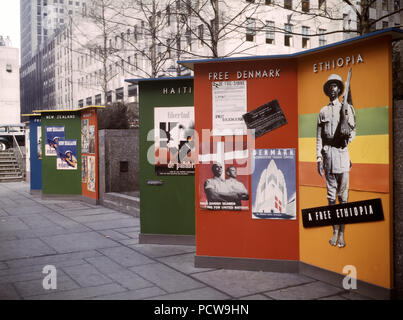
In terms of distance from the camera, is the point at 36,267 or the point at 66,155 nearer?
the point at 36,267

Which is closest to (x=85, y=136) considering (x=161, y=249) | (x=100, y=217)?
(x=100, y=217)

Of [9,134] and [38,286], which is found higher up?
[9,134]

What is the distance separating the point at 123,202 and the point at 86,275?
5.41 m

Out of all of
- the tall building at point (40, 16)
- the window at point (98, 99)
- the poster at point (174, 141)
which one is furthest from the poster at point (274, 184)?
the tall building at point (40, 16)

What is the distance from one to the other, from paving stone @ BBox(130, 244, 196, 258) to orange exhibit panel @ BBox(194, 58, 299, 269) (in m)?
1.01

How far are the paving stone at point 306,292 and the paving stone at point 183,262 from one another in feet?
4.32

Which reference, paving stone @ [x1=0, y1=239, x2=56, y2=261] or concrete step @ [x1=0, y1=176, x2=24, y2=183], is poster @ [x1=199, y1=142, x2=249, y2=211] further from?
concrete step @ [x1=0, y1=176, x2=24, y2=183]

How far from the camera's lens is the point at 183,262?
6633mm

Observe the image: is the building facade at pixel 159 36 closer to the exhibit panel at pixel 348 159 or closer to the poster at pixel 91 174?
the exhibit panel at pixel 348 159

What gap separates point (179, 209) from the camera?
7820mm

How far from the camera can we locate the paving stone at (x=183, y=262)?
619cm

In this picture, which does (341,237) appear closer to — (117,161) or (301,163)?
(301,163)

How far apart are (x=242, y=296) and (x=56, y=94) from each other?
9505 centimetres

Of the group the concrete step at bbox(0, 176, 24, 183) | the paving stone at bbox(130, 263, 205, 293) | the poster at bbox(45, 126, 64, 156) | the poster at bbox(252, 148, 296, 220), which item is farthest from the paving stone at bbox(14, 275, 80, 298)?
the concrete step at bbox(0, 176, 24, 183)
